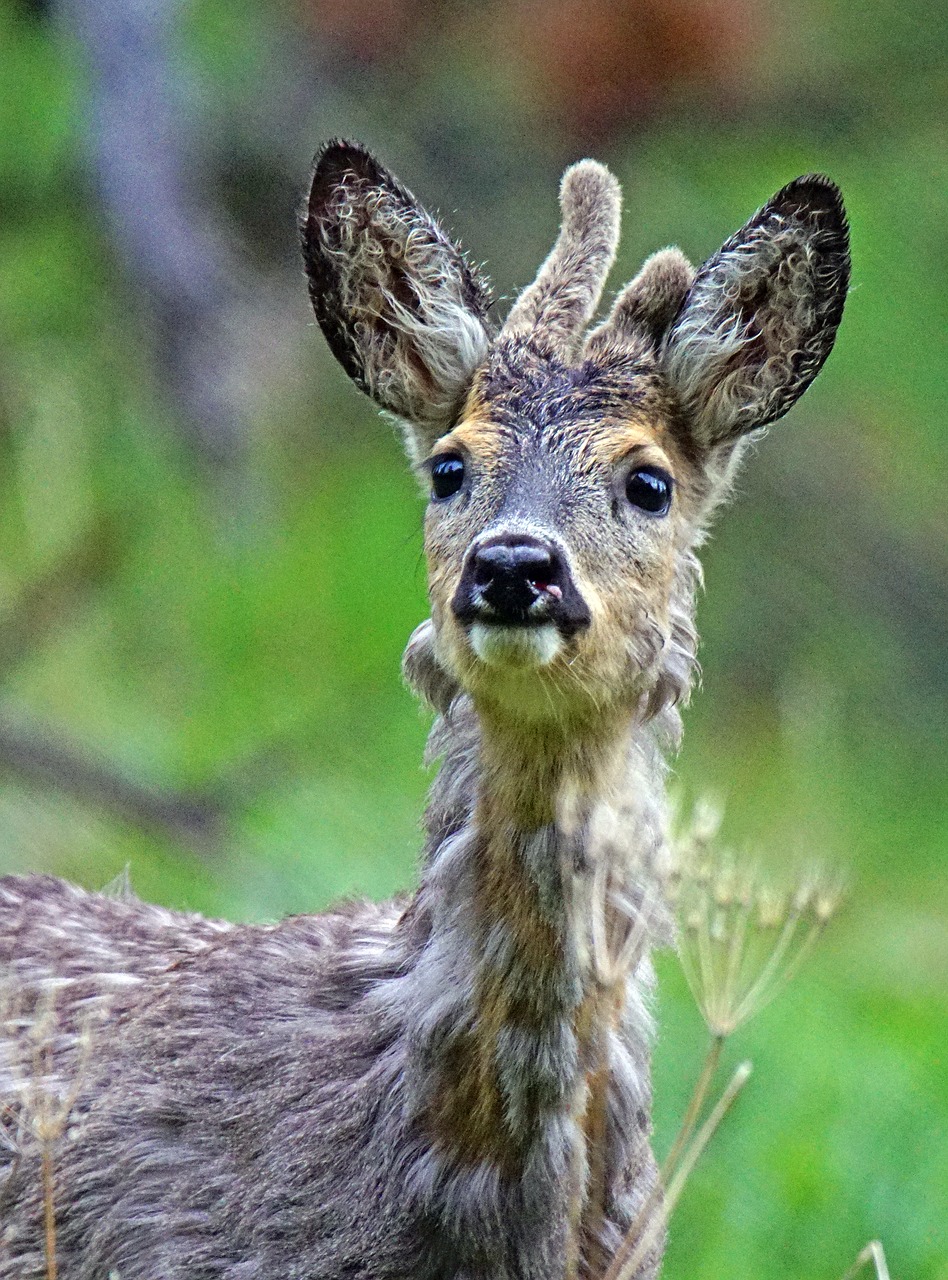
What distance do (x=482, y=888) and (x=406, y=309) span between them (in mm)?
1362

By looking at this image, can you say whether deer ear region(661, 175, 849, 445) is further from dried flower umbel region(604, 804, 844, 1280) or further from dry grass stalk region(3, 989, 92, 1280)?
dry grass stalk region(3, 989, 92, 1280)

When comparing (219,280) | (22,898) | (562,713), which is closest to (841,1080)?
(22,898)

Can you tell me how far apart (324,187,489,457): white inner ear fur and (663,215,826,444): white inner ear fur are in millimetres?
470

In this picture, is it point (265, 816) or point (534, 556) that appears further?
point (265, 816)

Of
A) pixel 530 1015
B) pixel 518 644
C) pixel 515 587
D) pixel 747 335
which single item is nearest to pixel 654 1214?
pixel 530 1015

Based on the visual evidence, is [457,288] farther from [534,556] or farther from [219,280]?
[219,280]

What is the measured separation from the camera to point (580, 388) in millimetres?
4742

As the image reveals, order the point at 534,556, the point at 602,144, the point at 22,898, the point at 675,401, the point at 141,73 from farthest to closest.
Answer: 1. the point at 141,73
2. the point at 602,144
3. the point at 22,898
4. the point at 675,401
5. the point at 534,556

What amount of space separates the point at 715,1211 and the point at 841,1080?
1074 millimetres

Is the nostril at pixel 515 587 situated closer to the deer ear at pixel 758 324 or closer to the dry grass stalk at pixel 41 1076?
the deer ear at pixel 758 324

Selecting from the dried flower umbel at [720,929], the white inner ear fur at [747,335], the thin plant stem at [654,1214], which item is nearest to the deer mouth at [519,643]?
the dried flower umbel at [720,929]

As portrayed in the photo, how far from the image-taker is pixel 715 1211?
6500 mm

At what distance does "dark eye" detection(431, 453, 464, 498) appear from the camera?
15.3ft

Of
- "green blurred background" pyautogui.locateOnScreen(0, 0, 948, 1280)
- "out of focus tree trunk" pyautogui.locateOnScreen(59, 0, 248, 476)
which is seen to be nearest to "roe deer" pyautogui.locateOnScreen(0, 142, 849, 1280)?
"green blurred background" pyautogui.locateOnScreen(0, 0, 948, 1280)
